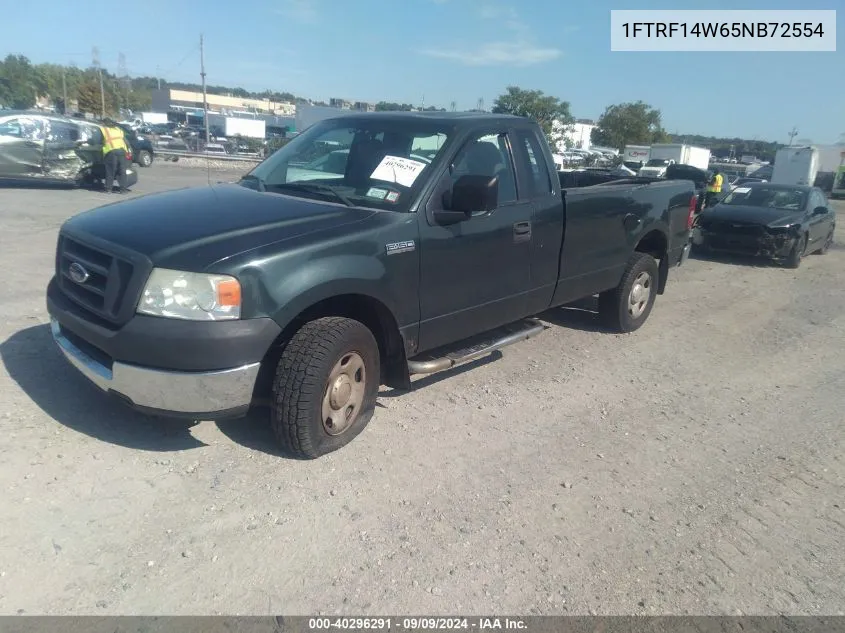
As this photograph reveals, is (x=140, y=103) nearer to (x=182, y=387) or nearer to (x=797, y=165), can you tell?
(x=797, y=165)

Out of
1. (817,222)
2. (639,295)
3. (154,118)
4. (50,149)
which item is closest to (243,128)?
(154,118)

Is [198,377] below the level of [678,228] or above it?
below

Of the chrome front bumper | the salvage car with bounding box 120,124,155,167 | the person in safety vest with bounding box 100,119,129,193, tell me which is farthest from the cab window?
the salvage car with bounding box 120,124,155,167

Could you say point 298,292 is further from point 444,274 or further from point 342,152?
point 342,152

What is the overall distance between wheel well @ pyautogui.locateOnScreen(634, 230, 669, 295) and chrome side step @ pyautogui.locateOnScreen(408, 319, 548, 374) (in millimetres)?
2093

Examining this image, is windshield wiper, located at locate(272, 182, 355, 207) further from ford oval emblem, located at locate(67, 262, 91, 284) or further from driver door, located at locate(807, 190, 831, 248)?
driver door, located at locate(807, 190, 831, 248)

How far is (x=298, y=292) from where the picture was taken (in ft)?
10.9

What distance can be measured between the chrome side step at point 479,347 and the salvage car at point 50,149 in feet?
44.1

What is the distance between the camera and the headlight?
10.2 ft

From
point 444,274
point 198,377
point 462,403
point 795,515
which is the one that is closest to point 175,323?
point 198,377

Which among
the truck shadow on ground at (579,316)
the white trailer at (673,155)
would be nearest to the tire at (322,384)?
the truck shadow on ground at (579,316)

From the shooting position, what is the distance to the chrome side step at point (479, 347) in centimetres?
412

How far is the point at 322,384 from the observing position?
3469mm

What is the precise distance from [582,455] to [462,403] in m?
0.96
